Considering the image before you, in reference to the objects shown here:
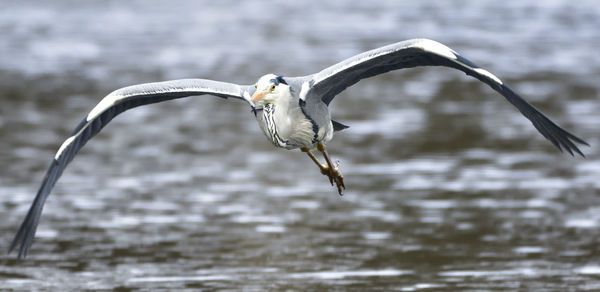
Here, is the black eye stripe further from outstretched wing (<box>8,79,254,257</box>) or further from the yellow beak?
outstretched wing (<box>8,79,254,257</box>)

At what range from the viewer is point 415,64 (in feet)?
39.5

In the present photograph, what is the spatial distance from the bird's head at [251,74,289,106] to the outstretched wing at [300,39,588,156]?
1.03 ft

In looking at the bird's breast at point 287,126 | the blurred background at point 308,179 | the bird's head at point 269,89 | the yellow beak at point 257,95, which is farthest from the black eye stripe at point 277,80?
the blurred background at point 308,179

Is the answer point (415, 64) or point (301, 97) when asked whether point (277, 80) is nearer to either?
point (301, 97)

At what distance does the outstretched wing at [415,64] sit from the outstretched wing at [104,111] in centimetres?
78

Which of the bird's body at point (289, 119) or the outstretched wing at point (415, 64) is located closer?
the outstretched wing at point (415, 64)

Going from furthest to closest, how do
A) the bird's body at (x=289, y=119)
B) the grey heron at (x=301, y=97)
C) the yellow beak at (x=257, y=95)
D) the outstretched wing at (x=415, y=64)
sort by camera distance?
the bird's body at (x=289, y=119) → the yellow beak at (x=257, y=95) → the grey heron at (x=301, y=97) → the outstretched wing at (x=415, y=64)

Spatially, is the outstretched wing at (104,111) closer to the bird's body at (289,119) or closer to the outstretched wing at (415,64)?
the bird's body at (289,119)

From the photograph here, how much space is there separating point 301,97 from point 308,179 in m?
10.5

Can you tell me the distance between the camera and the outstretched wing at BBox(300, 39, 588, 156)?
11.0m

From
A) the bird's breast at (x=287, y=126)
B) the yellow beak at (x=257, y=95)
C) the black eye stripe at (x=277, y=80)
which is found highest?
the black eye stripe at (x=277, y=80)

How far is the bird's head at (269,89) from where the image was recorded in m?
11.3

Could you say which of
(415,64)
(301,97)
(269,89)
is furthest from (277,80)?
(415,64)

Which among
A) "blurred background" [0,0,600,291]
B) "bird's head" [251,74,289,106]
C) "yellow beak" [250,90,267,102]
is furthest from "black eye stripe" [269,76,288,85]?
"blurred background" [0,0,600,291]
